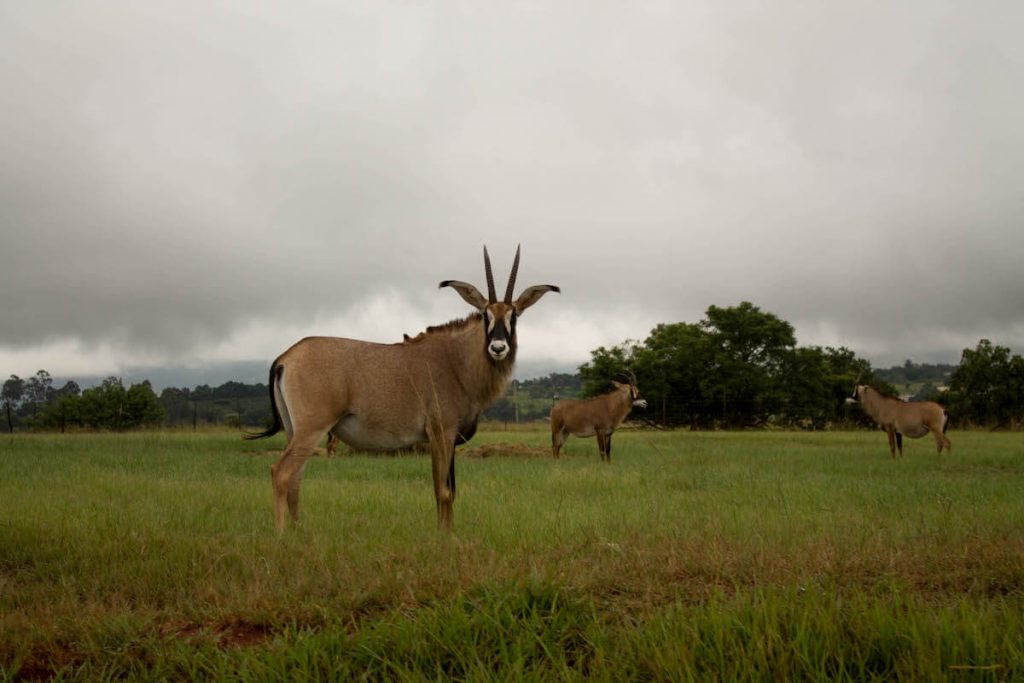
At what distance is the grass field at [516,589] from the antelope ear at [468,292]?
2.69 meters

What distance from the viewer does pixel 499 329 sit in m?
8.14

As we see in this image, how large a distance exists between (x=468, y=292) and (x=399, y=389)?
4.87ft

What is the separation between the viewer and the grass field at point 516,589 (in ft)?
12.8

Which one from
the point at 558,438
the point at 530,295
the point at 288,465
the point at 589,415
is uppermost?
the point at 530,295

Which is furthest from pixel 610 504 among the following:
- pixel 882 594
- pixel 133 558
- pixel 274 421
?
pixel 133 558

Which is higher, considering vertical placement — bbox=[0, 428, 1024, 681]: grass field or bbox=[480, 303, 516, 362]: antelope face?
bbox=[480, 303, 516, 362]: antelope face

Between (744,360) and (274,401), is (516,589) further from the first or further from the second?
(744,360)

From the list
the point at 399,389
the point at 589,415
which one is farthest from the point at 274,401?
the point at 589,415

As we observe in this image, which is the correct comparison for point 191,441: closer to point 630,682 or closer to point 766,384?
point 630,682

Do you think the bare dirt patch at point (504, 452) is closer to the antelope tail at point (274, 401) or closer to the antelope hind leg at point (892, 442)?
the antelope hind leg at point (892, 442)

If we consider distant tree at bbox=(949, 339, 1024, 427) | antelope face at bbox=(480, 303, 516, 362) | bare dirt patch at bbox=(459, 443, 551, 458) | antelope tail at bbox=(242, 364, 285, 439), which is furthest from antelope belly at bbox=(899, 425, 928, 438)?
distant tree at bbox=(949, 339, 1024, 427)

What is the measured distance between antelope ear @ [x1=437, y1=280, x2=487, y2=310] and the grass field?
2.69 metres

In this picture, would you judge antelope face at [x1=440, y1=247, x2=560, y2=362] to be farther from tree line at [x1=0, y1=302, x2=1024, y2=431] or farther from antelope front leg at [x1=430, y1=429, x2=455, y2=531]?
tree line at [x1=0, y1=302, x2=1024, y2=431]

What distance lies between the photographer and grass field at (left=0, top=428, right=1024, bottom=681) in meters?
3.89
